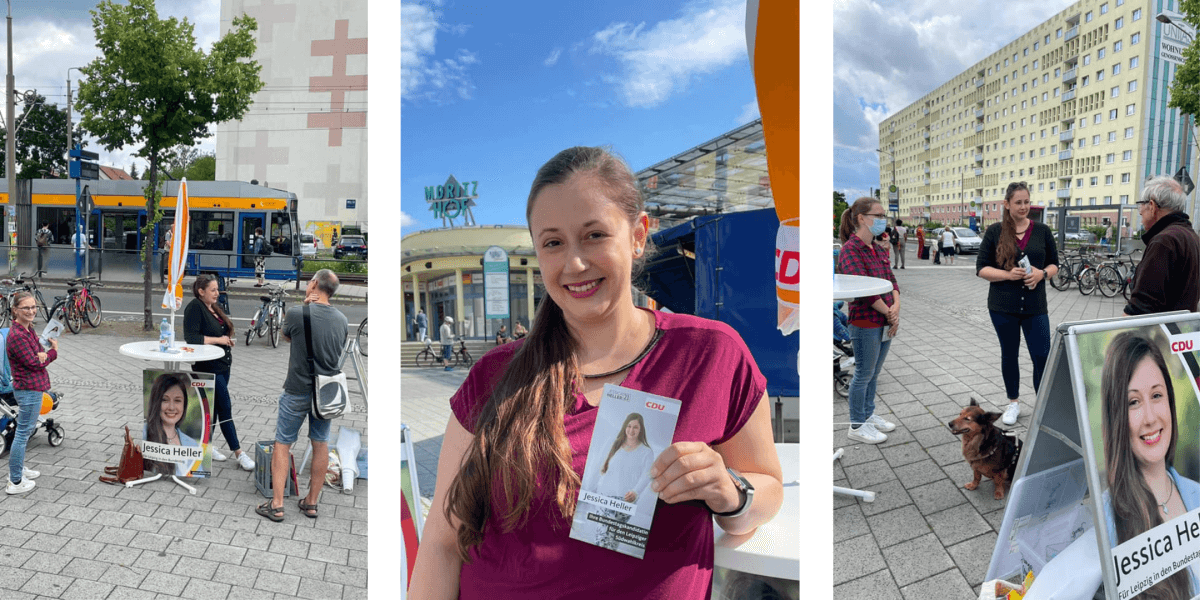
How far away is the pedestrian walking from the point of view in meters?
3.13

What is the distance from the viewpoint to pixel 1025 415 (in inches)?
133

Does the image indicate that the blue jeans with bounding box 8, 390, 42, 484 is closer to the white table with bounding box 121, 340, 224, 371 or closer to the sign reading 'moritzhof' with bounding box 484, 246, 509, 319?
the white table with bounding box 121, 340, 224, 371

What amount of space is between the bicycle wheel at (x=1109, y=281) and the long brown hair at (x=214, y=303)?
153 inches

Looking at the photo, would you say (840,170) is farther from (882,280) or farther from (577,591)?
(577,591)

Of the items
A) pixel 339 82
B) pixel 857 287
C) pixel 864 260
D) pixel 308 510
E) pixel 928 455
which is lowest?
pixel 308 510

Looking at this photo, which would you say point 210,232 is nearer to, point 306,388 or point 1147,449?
point 306,388

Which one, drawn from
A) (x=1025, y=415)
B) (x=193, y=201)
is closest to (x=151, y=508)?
(x=193, y=201)

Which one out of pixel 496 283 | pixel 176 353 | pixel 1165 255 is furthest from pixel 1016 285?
pixel 176 353

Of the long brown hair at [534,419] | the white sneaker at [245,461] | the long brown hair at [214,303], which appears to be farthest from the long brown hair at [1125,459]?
the white sneaker at [245,461]

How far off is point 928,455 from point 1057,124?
1534mm

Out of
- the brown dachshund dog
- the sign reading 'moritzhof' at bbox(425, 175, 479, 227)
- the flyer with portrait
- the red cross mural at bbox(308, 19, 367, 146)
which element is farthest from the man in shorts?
the brown dachshund dog

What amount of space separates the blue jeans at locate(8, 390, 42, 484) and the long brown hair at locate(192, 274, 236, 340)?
40.0 inches

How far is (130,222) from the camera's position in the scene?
3.71 metres

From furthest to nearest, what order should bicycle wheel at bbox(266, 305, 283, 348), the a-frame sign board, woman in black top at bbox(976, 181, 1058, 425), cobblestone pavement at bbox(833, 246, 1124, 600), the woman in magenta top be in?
bicycle wheel at bbox(266, 305, 283, 348) → woman in black top at bbox(976, 181, 1058, 425) → cobblestone pavement at bbox(833, 246, 1124, 600) → the a-frame sign board → the woman in magenta top
